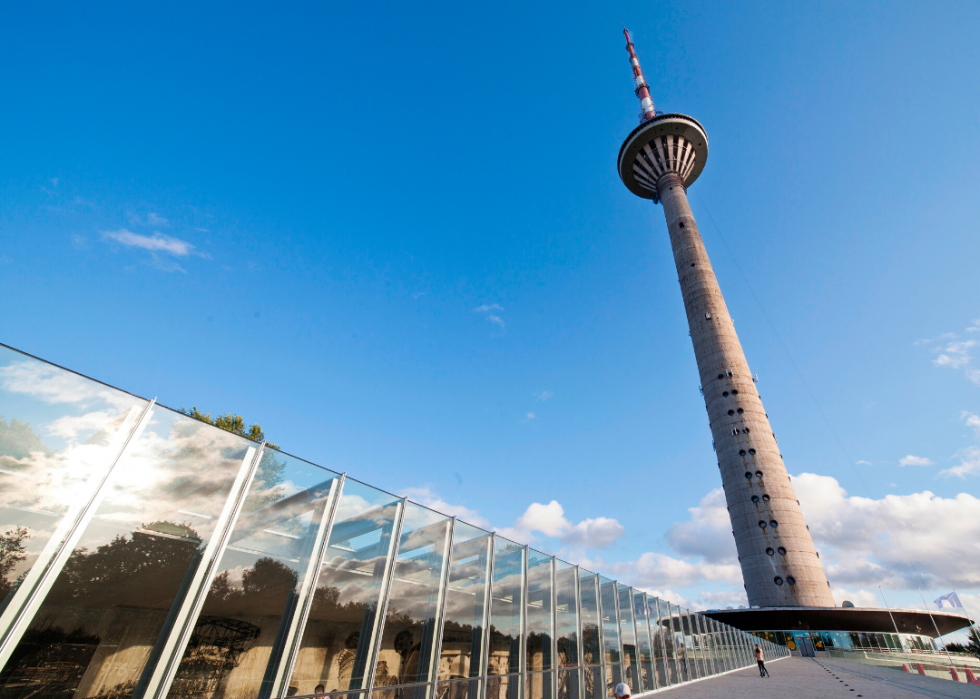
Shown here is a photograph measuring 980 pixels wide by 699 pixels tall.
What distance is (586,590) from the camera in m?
15.9

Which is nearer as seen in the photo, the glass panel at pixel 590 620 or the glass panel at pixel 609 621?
the glass panel at pixel 590 620

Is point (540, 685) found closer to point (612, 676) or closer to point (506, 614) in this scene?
point (506, 614)

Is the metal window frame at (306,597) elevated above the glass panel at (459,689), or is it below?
above

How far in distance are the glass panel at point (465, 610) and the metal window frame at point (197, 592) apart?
5326 mm

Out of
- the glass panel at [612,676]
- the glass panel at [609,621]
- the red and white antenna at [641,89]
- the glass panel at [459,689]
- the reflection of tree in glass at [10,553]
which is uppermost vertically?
the red and white antenna at [641,89]

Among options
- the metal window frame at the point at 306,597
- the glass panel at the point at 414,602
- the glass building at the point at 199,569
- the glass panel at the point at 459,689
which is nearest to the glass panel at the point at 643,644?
the glass building at the point at 199,569

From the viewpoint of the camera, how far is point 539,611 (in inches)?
527

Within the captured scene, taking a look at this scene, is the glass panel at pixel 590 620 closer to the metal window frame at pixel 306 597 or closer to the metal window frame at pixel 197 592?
the metal window frame at pixel 306 597

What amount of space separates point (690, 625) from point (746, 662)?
43.5 feet

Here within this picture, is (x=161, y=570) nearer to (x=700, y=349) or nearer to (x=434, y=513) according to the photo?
(x=434, y=513)

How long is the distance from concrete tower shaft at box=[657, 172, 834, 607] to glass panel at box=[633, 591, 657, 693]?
32951mm

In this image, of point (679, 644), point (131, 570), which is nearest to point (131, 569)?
point (131, 570)

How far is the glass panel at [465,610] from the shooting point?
10.2 m

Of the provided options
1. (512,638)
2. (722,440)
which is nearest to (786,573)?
(722,440)
